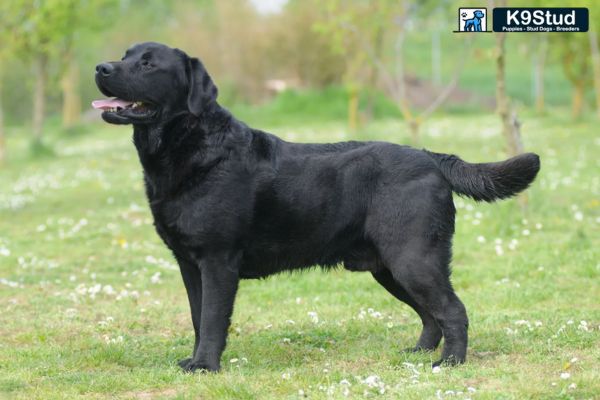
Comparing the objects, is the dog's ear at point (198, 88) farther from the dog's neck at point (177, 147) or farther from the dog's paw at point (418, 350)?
the dog's paw at point (418, 350)

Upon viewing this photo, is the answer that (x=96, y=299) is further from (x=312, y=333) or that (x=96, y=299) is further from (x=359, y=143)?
(x=359, y=143)

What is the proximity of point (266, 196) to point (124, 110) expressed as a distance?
107 centimetres

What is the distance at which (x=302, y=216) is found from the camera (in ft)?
18.9

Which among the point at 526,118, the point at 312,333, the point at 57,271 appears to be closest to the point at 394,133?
the point at 526,118

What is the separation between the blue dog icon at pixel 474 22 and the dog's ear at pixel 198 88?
20.7 ft

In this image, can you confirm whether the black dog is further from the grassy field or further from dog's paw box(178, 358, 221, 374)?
the grassy field

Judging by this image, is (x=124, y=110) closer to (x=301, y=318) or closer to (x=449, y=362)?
(x=301, y=318)

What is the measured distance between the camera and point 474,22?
11820 mm

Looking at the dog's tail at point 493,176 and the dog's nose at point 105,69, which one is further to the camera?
the dog's tail at point 493,176

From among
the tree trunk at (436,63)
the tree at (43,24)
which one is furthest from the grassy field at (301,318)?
the tree trunk at (436,63)

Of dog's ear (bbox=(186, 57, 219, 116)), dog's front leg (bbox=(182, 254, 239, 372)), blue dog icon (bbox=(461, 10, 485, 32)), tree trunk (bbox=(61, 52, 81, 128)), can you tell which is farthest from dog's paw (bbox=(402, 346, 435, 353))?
tree trunk (bbox=(61, 52, 81, 128))

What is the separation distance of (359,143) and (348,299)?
2.20m

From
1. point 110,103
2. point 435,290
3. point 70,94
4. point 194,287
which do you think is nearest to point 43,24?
point 110,103

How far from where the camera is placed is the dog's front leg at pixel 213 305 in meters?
5.56
